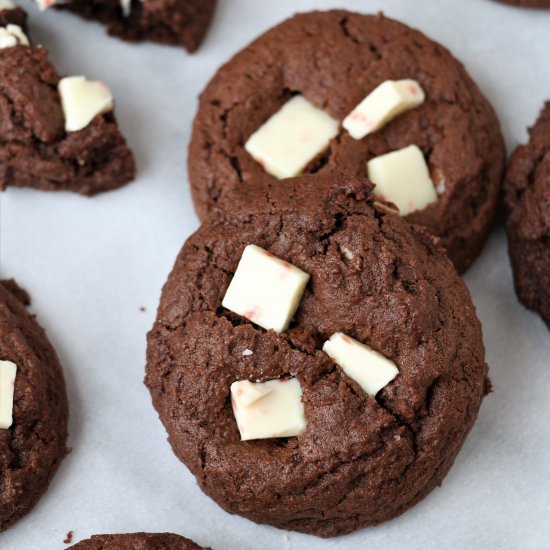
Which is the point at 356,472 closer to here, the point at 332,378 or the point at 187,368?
the point at 332,378

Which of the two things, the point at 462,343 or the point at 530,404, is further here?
the point at 530,404

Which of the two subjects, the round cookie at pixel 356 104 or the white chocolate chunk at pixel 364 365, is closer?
the white chocolate chunk at pixel 364 365

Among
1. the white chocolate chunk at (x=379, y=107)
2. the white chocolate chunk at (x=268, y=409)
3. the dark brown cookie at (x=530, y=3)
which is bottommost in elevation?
the white chocolate chunk at (x=268, y=409)

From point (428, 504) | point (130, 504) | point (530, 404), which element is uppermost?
point (530, 404)

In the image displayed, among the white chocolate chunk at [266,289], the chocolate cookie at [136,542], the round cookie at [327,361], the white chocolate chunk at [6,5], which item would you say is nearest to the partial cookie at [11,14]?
the white chocolate chunk at [6,5]

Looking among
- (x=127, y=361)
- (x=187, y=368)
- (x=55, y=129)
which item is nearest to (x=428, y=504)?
(x=187, y=368)

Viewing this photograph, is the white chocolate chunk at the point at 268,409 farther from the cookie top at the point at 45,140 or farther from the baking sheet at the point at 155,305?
the cookie top at the point at 45,140

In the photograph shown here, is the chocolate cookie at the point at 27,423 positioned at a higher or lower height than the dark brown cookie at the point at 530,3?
lower

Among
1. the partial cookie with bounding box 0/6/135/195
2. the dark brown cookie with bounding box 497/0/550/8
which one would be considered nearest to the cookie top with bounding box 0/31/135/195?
the partial cookie with bounding box 0/6/135/195
